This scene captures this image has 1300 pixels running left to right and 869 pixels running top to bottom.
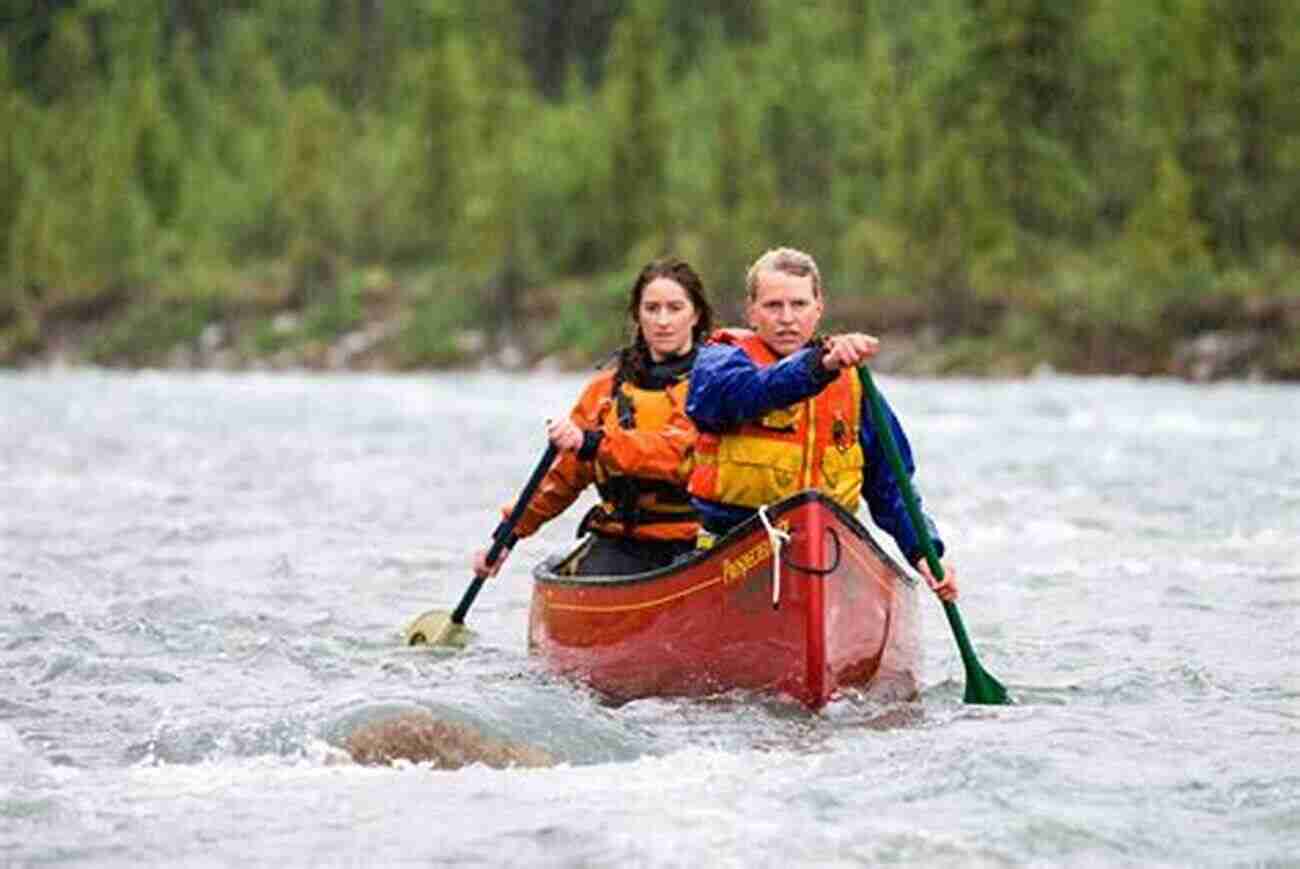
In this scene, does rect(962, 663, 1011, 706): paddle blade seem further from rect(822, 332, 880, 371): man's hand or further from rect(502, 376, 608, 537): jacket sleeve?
rect(502, 376, 608, 537): jacket sleeve

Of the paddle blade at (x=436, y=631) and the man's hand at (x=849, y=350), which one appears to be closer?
the man's hand at (x=849, y=350)

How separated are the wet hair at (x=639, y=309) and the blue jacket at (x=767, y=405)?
→ 956 millimetres

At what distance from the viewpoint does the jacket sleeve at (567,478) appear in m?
9.73

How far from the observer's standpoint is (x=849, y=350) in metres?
7.60

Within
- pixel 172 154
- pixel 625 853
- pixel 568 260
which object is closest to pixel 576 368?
pixel 568 260

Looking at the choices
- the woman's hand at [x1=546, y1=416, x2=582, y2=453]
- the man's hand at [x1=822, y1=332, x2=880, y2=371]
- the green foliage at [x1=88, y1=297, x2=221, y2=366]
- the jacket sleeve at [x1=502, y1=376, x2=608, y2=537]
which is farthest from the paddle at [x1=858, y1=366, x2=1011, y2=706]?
the green foliage at [x1=88, y1=297, x2=221, y2=366]

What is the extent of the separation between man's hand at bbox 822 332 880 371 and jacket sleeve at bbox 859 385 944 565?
105cm

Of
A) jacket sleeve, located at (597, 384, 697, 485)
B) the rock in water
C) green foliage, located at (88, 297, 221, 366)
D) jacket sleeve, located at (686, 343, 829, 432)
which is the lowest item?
green foliage, located at (88, 297, 221, 366)

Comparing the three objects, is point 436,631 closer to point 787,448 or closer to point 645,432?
point 645,432

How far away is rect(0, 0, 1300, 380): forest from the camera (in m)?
50.1

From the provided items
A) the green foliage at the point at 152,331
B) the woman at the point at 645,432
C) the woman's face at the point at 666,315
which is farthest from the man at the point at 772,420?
the green foliage at the point at 152,331

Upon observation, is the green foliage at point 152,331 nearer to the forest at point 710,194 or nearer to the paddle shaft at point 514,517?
the forest at point 710,194

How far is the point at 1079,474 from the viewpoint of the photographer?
20500 millimetres

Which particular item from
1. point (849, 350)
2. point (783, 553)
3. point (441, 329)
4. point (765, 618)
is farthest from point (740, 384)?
point (441, 329)
